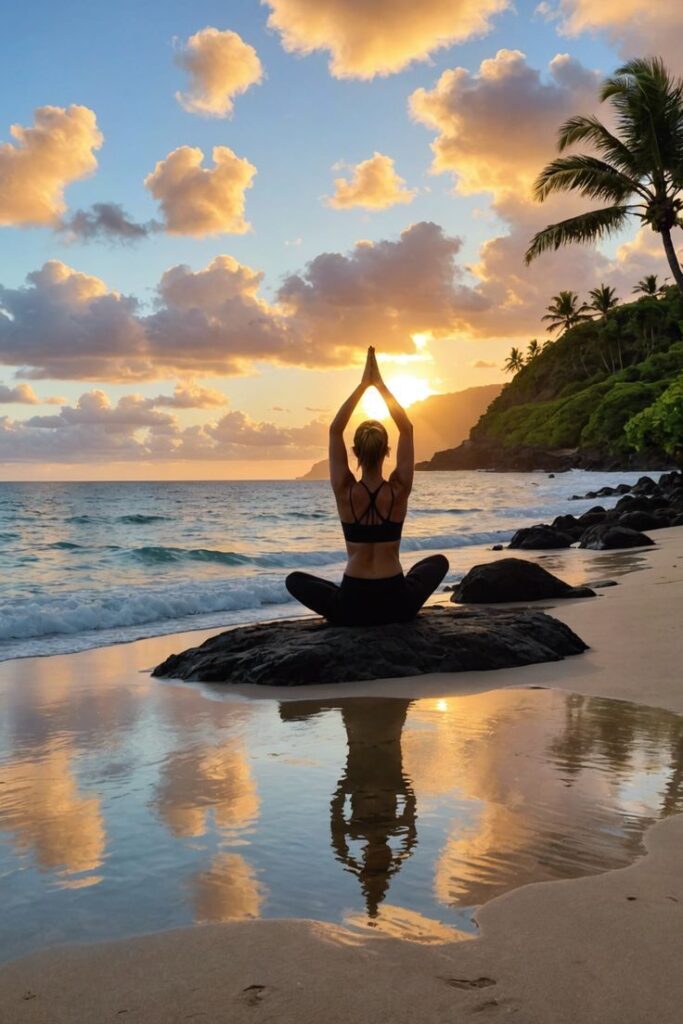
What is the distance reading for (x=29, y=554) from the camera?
78.7 feet

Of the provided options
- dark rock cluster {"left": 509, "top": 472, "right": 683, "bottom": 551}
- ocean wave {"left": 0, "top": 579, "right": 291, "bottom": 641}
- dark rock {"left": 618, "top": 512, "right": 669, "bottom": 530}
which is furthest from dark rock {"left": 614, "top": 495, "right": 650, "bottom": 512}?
ocean wave {"left": 0, "top": 579, "right": 291, "bottom": 641}

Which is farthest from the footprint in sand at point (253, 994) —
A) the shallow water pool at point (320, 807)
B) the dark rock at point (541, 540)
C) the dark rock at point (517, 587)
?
the dark rock at point (541, 540)

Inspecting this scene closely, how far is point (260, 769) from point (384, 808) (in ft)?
2.68

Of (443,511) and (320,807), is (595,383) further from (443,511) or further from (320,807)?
(320,807)

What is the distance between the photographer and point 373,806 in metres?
3.22

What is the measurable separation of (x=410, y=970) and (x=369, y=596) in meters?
4.51

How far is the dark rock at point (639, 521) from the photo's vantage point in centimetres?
2017

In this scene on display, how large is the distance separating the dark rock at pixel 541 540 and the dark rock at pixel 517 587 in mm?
8444

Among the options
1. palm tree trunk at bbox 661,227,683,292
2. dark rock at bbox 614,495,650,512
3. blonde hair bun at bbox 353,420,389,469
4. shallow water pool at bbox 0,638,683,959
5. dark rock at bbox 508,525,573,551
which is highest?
palm tree trunk at bbox 661,227,683,292

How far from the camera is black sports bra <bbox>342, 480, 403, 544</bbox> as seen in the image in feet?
20.7

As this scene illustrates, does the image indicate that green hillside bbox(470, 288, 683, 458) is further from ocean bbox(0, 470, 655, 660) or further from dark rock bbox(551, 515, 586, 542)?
dark rock bbox(551, 515, 586, 542)

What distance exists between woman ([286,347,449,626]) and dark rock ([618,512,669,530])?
14.8 m

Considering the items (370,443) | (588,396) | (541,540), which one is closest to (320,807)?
(370,443)

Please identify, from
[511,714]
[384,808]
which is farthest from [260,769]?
[511,714]
